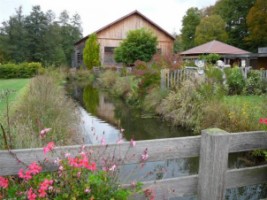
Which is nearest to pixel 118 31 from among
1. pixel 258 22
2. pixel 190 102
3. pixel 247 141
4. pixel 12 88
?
pixel 258 22

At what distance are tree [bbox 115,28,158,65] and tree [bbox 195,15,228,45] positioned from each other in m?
16.3

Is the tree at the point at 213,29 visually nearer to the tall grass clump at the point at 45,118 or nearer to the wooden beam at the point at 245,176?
the tall grass clump at the point at 45,118

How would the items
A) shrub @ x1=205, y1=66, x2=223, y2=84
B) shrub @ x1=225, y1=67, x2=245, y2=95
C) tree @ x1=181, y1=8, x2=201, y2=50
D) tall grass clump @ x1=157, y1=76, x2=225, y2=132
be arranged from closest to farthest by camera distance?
tall grass clump @ x1=157, y1=76, x2=225, y2=132
shrub @ x1=205, y1=66, x2=223, y2=84
shrub @ x1=225, y1=67, x2=245, y2=95
tree @ x1=181, y1=8, x2=201, y2=50

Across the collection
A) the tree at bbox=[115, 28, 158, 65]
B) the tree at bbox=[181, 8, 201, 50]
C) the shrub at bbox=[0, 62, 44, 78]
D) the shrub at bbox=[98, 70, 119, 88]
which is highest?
the tree at bbox=[181, 8, 201, 50]

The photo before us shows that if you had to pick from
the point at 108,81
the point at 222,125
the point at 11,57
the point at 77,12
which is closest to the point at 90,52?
the point at 108,81

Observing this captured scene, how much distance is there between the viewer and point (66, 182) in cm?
206

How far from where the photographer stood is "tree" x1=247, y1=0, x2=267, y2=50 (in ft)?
119

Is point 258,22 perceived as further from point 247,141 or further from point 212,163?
point 212,163

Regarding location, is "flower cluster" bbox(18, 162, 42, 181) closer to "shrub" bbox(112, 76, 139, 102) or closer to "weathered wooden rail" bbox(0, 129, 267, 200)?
"weathered wooden rail" bbox(0, 129, 267, 200)

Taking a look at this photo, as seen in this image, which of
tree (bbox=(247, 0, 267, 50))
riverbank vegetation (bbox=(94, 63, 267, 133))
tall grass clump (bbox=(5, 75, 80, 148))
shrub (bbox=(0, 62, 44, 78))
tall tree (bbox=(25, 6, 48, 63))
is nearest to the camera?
tall grass clump (bbox=(5, 75, 80, 148))

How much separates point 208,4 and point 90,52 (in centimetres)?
2963

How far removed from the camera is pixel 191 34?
47688mm

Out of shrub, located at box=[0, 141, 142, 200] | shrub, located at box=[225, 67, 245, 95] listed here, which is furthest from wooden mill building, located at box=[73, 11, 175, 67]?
shrub, located at box=[0, 141, 142, 200]

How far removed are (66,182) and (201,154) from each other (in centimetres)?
124
